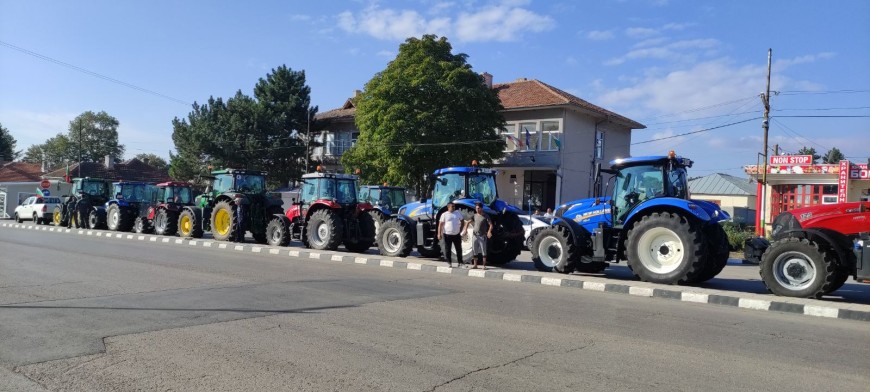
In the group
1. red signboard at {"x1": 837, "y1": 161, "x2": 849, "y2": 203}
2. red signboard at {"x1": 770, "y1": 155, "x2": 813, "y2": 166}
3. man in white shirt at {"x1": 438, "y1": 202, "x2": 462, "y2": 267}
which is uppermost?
red signboard at {"x1": 770, "y1": 155, "x2": 813, "y2": 166}

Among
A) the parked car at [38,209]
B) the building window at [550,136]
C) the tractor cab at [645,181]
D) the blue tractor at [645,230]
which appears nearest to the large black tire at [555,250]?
the blue tractor at [645,230]

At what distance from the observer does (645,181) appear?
1148 centimetres

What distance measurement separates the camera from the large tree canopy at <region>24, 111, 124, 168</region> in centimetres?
7881

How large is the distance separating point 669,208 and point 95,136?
8599 cm

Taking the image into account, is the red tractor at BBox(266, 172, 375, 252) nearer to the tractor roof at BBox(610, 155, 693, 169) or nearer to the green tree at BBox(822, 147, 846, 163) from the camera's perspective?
the tractor roof at BBox(610, 155, 693, 169)

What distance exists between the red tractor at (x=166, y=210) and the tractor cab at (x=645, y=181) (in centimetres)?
1600

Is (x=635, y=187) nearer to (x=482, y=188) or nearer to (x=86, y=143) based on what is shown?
(x=482, y=188)

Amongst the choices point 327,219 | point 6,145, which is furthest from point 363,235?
point 6,145

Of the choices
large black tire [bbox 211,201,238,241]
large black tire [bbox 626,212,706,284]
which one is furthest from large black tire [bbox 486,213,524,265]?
large black tire [bbox 211,201,238,241]

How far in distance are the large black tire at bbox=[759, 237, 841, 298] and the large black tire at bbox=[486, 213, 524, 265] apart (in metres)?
5.50

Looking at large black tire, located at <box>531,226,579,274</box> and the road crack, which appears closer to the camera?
the road crack

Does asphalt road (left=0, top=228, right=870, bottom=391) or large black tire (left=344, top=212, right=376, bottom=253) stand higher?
large black tire (left=344, top=212, right=376, bottom=253)

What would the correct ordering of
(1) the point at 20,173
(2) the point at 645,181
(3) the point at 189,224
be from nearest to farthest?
1. (2) the point at 645,181
2. (3) the point at 189,224
3. (1) the point at 20,173

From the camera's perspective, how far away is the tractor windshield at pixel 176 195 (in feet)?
76.0
